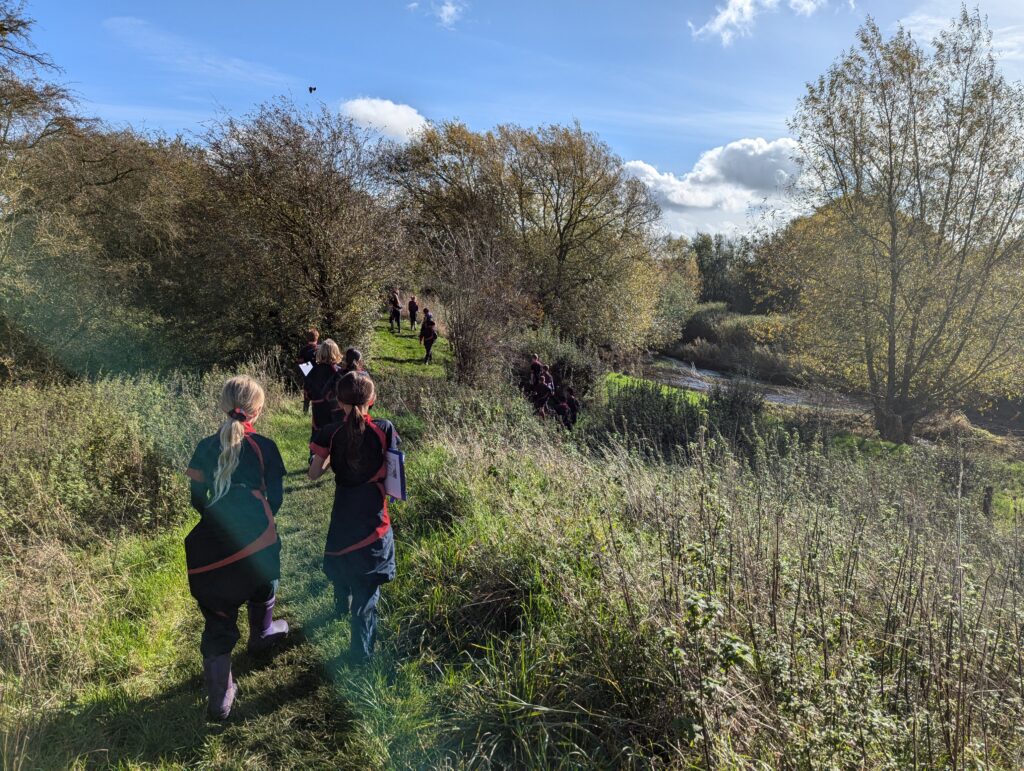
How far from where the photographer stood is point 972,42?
1227 centimetres

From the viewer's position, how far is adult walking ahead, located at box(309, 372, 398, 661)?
3.33 metres

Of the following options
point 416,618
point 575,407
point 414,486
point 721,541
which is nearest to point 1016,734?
point 721,541

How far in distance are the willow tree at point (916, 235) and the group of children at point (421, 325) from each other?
34.9ft

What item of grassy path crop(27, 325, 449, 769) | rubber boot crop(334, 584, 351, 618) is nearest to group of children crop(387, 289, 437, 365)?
grassy path crop(27, 325, 449, 769)

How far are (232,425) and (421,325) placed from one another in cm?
1842

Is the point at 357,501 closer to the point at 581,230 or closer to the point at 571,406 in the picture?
the point at 571,406

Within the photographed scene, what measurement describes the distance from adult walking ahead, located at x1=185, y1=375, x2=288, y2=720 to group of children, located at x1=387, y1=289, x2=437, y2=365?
13.8 metres

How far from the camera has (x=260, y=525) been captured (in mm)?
3131

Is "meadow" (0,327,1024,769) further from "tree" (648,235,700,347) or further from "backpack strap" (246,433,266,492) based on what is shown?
"tree" (648,235,700,347)

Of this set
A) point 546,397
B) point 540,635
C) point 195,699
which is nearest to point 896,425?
point 546,397

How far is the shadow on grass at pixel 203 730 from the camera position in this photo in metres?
2.73

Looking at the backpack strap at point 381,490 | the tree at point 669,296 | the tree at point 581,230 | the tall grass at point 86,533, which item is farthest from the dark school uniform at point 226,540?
the tree at point 669,296

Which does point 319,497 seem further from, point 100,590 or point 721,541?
point 721,541

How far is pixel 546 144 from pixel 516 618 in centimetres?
2538
